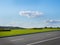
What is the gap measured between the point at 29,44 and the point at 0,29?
24.7 metres

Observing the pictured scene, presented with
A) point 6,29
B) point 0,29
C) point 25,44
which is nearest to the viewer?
point 25,44

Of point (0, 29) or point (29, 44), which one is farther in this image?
point (0, 29)

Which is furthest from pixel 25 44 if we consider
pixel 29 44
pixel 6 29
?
pixel 6 29

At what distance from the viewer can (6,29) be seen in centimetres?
4534

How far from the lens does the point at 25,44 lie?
17984 millimetres

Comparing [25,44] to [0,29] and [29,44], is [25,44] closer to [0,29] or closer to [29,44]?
[29,44]

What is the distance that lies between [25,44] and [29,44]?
0.40m

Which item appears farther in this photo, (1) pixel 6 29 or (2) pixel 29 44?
(1) pixel 6 29

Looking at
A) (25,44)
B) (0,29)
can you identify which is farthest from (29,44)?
→ (0,29)

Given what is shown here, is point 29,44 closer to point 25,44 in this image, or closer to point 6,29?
point 25,44

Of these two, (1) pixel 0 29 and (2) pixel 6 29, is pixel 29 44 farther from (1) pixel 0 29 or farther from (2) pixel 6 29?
(2) pixel 6 29

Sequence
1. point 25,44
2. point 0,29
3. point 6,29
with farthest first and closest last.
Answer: point 6,29
point 0,29
point 25,44

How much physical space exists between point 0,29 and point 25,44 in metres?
24.6

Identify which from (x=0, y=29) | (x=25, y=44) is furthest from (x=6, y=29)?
(x=25, y=44)
